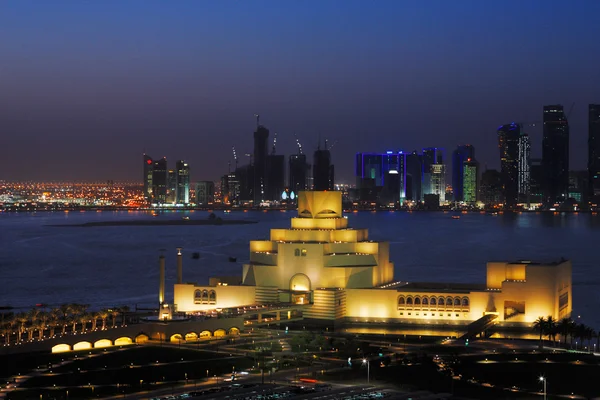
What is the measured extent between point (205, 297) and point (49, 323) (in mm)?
7212

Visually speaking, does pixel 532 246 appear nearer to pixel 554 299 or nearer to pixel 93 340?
pixel 554 299

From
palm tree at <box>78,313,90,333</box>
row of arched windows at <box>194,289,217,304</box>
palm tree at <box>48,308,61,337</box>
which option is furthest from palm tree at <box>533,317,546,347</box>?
palm tree at <box>48,308,61,337</box>

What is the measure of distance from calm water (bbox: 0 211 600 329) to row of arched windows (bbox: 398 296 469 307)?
251 inches

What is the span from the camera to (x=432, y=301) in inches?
1315

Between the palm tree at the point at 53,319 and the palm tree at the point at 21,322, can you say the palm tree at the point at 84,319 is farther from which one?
the palm tree at the point at 21,322

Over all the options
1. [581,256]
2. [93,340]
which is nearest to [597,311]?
[93,340]

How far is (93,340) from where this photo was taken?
28703mm

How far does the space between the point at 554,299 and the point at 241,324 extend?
921 cm

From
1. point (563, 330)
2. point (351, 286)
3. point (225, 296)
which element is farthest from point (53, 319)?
point (563, 330)

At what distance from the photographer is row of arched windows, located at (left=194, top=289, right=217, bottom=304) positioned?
3528 centimetres

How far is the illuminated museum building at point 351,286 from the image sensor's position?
32.8 meters

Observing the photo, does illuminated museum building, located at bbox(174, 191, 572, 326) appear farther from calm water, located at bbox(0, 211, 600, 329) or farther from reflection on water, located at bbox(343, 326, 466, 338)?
calm water, located at bbox(0, 211, 600, 329)

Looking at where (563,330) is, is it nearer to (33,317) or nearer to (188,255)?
(33,317)

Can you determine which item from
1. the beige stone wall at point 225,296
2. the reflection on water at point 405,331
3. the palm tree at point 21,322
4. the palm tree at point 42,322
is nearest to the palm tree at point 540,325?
the reflection on water at point 405,331
